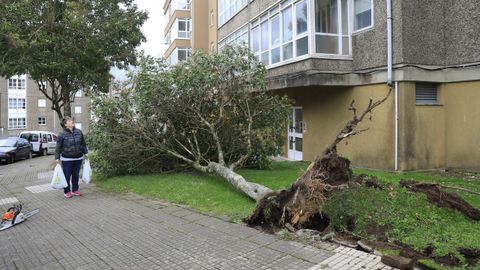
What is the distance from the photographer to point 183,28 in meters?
36.8

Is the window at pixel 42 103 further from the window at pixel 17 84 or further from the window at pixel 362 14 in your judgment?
the window at pixel 362 14

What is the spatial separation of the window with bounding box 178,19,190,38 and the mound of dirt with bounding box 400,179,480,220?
1275 inches

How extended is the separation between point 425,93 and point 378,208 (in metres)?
7.53

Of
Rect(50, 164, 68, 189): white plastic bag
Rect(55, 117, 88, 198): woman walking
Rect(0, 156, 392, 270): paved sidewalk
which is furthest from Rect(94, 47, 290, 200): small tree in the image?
Rect(0, 156, 392, 270): paved sidewalk

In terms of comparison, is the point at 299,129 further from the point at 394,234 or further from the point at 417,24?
the point at 394,234

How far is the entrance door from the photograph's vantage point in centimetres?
1631

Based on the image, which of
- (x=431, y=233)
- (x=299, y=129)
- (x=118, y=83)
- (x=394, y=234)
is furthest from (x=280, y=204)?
(x=299, y=129)

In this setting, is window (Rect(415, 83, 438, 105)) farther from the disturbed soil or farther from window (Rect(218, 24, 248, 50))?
window (Rect(218, 24, 248, 50))

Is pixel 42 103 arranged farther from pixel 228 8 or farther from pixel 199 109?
pixel 199 109

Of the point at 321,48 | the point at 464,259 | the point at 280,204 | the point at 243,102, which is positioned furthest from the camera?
the point at 321,48

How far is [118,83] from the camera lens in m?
11.9

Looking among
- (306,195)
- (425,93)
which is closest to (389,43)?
(425,93)

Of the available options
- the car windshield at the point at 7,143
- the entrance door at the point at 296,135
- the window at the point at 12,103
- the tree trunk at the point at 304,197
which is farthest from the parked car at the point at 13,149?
the window at the point at 12,103

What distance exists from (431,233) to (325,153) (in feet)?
6.09
